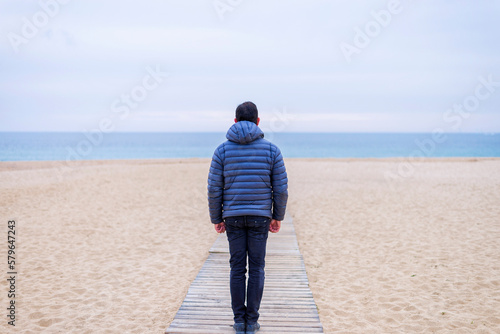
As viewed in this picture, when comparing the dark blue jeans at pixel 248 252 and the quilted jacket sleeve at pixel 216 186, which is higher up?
the quilted jacket sleeve at pixel 216 186

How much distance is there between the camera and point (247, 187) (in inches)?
132

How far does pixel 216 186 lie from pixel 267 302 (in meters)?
1.81

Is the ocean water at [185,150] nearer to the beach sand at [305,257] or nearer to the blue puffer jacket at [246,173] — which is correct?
the beach sand at [305,257]

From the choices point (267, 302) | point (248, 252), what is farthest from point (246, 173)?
point (267, 302)

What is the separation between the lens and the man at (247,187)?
3.35 metres

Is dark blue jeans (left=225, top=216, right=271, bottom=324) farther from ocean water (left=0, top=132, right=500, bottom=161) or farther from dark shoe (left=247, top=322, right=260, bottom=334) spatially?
→ ocean water (left=0, top=132, right=500, bottom=161)

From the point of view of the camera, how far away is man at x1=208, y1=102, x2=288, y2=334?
11.0 ft

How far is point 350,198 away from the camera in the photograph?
14.3 meters

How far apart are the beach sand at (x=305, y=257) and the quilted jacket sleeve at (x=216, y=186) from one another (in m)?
1.92

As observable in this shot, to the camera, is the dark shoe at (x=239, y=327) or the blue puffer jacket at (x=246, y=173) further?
the dark shoe at (x=239, y=327)

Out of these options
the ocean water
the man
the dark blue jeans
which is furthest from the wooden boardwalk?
the ocean water

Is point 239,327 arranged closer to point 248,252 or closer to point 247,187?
point 248,252

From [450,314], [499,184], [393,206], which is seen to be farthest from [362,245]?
[499,184]

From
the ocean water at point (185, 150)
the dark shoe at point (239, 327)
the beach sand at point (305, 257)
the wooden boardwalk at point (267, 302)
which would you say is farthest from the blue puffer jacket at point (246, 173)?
the ocean water at point (185, 150)
